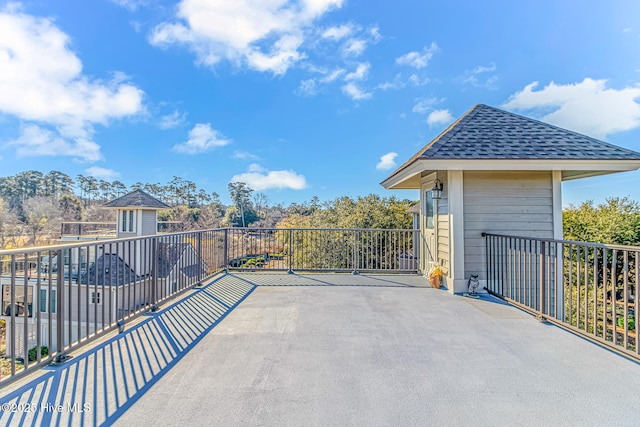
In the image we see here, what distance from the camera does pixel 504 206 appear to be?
4.64 m

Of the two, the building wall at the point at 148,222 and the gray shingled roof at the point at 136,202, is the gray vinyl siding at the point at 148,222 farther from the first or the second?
the gray shingled roof at the point at 136,202

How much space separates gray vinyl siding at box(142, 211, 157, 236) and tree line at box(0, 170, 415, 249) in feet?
11.9

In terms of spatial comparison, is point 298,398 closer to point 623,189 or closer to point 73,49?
point 623,189

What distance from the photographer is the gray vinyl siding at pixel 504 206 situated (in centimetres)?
461

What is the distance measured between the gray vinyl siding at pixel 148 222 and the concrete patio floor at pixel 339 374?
1313 cm

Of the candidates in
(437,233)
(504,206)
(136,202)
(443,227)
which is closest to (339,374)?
(443,227)

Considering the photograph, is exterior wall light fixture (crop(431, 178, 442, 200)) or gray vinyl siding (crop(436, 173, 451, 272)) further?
exterior wall light fixture (crop(431, 178, 442, 200))

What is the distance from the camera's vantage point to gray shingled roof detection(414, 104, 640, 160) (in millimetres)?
4215

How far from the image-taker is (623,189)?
9555 millimetres

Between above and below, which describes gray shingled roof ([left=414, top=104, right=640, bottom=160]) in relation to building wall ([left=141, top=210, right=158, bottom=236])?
above

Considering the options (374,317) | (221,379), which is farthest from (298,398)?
(374,317)

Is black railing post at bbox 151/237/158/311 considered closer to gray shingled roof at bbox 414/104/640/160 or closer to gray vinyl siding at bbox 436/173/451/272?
gray shingled roof at bbox 414/104/640/160

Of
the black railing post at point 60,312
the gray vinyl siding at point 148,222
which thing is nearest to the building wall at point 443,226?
the black railing post at point 60,312

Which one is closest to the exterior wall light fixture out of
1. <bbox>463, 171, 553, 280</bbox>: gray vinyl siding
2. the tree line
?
<bbox>463, 171, 553, 280</bbox>: gray vinyl siding
